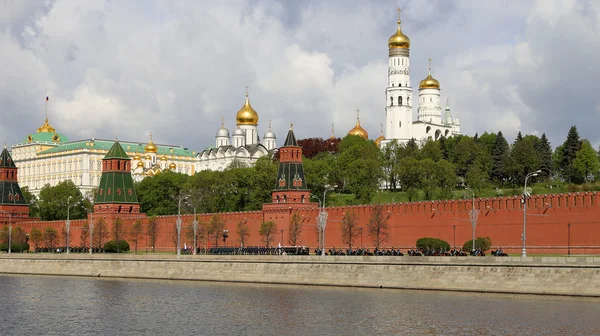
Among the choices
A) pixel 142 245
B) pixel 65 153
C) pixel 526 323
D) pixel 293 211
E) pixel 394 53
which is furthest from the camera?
pixel 65 153

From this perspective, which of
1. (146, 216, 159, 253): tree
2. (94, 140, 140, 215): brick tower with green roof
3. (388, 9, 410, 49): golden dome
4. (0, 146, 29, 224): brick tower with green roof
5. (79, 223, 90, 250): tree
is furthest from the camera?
(388, 9, 410, 49): golden dome

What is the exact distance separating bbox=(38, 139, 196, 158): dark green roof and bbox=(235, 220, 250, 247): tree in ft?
285

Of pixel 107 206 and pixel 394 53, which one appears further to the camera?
pixel 394 53

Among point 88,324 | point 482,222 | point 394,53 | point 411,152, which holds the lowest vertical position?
point 88,324

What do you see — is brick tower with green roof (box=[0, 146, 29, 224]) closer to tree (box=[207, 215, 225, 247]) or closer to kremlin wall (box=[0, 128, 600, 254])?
kremlin wall (box=[0, 128, 600, 254])

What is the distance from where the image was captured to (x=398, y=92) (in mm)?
126375

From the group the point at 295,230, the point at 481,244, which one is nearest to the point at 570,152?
the point at 295,230

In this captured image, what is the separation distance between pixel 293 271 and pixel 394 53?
229 feet

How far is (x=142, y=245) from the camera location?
289ft

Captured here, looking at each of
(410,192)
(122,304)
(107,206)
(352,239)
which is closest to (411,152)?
(410,192)

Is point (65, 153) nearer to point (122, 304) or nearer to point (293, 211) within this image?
point (293, 211)

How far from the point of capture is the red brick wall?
5859 cm

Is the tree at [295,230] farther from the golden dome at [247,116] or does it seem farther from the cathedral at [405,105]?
the golden dome at [247,116]

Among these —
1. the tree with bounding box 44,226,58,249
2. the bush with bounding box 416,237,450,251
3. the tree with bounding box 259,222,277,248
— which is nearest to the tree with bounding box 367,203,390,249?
the bush with bounding box 416,237,450,251
